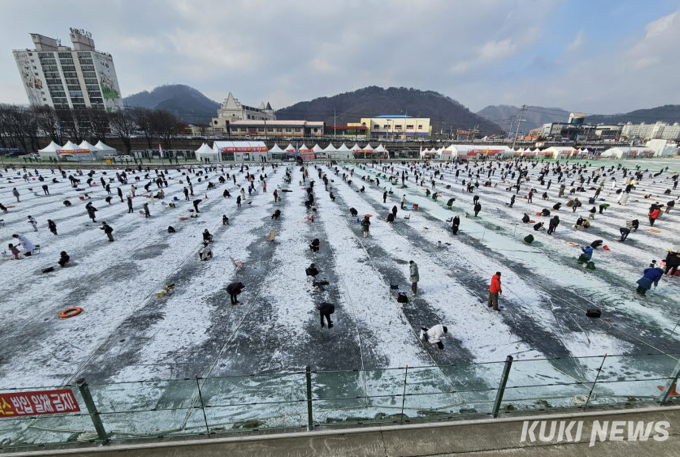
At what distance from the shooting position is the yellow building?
12688cm

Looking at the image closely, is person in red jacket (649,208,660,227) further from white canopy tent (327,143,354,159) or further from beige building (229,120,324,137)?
beige building (229,120,324,137)

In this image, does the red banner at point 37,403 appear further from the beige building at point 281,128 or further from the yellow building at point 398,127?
the yellow building at point 398,127

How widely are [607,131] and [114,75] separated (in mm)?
257649

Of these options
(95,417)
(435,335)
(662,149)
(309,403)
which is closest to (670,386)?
(435,335)

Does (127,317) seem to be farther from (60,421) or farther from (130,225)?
(130,225)

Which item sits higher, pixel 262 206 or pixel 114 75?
pixel 114 75

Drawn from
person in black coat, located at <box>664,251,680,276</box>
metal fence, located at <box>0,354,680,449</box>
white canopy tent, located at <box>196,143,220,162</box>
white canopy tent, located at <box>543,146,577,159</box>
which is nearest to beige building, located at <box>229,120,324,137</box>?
white canopy tent, located at <box>196,143,220,162</box>

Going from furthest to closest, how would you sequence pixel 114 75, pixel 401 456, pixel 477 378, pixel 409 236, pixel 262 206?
pixel 114 75 → pixel 262 206 → pixel 409 236 → pixel 477 378 → pixel 401 456

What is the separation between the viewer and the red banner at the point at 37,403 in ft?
13.6

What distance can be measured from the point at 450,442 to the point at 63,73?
530ft

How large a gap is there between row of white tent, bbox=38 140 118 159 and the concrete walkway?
66.0m

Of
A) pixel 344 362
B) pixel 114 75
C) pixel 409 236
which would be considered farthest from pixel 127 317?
pixel 114 75

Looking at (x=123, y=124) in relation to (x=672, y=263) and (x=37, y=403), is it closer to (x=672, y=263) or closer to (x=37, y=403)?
(x=37, y=403)

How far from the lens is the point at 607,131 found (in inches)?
6220
